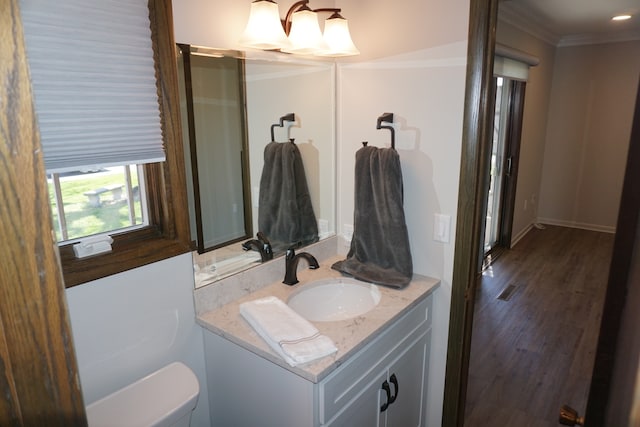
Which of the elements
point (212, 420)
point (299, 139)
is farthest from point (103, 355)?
point (299, 139)

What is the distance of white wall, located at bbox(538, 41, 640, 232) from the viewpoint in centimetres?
501

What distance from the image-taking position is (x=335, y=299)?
1.89m

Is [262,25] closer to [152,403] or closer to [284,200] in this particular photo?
[284,200]

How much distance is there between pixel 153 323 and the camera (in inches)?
54.8

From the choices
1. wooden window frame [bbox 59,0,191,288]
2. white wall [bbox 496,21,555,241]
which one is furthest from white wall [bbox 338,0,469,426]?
white wall [bbox 496,21,555,241]

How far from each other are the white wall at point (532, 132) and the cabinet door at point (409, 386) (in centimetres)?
359

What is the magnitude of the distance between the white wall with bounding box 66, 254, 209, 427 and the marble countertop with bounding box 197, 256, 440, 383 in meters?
0.12

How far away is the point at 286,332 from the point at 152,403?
1.48 feet

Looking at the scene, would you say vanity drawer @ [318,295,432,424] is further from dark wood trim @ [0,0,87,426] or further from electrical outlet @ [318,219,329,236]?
dark wood trim @ [0,0,87,426]

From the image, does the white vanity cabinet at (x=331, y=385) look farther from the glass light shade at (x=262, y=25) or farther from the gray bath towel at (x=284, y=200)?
the glass light shade at (x=262, y=25)

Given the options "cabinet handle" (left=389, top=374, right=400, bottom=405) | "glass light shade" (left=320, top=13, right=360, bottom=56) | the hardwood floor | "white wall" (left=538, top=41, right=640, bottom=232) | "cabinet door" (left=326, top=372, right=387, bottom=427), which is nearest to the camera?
"cabinet door" (left=326, top=372, right=387, bottom=427)

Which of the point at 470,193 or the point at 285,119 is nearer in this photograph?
the point at 470,193

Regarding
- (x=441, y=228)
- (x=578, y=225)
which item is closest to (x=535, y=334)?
(x=441, y=228)

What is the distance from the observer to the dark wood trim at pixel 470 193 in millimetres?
1561
